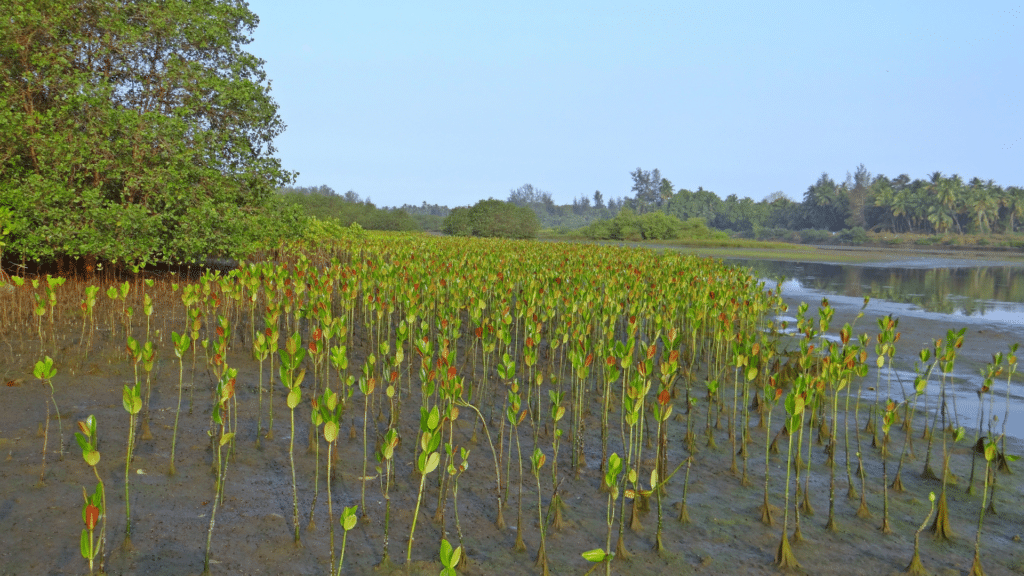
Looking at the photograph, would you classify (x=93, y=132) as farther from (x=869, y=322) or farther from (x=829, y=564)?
(x=869, y=322)

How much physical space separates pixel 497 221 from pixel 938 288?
4494cm

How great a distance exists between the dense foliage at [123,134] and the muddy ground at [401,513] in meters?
7.53

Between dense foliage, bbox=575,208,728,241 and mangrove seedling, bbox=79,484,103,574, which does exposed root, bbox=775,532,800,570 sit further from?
dense foliage, bbox=575,208,728,241

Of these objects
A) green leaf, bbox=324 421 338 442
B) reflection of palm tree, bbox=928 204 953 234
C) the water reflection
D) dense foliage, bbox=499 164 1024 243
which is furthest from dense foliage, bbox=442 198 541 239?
reflection of palm tree, bbox=928 204 953 234

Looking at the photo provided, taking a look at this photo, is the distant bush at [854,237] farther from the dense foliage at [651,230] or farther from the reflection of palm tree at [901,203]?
the dense foliage at [651,230]

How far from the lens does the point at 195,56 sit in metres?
15.2

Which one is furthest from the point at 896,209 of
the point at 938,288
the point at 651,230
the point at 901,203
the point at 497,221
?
the point at 938,288

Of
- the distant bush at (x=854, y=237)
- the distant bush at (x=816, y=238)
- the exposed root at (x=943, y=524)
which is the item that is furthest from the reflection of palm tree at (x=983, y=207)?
the exposed root at (x=943, y=524)

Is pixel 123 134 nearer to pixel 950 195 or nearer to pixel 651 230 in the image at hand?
pixel 651 230

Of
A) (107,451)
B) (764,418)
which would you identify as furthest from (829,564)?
(107,451)

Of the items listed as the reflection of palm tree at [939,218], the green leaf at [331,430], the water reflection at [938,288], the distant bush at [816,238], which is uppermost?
the reflection of palm tree at [939,218]

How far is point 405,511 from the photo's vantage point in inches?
166

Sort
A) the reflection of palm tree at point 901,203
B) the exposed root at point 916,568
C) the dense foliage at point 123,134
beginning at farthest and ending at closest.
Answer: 1. the reflection of palm tree at point 901,203
2. the dense foliage at point 123,134
3. the exposed root at point 916,568

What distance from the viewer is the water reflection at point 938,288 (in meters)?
17.6
